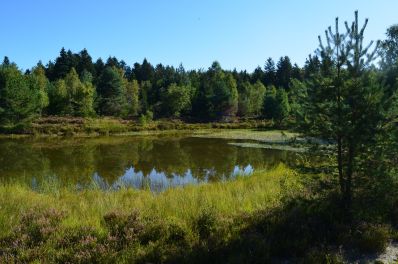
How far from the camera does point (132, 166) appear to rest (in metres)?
24.0

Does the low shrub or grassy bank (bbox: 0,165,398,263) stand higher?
grassy bank (bbox: 0,165,398,263)

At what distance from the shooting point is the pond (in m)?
18.0

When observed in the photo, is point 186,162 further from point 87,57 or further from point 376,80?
point 87,57

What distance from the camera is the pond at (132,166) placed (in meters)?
18.0

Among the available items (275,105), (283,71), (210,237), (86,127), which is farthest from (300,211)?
(283,71)

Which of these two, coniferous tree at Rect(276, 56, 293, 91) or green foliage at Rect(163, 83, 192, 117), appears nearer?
green foliage at Rect(163, 83, 192, 117)

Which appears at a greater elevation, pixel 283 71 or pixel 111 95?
pixel 283 71

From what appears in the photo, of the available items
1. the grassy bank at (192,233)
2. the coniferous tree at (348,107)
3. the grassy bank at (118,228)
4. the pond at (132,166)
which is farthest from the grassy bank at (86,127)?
the coniferous tree at (348,107)

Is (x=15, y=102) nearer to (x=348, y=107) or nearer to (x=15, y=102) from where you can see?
(x=15, y=102)

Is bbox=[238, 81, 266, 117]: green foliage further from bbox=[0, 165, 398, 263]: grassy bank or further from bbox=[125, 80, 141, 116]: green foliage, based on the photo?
bbox=[0, 165, 398, 263]: grassy bank

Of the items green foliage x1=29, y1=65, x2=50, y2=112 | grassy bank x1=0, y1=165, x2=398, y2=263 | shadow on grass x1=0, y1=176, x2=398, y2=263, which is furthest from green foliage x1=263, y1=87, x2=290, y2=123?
shadow on grass x1=0, y1=176, x2=398, y2=263

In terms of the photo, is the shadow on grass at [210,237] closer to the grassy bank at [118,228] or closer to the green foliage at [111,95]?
the grassy bank at [118,228]

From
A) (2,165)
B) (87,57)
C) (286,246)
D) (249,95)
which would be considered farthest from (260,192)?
(87,57)

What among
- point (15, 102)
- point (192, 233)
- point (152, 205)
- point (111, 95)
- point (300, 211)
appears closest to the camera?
point (192, 233)
